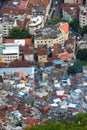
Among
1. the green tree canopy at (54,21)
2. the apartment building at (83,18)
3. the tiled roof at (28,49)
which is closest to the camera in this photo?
the tiled roof at (28,49)

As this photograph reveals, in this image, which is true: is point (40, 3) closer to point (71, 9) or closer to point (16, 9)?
point (16, 9)

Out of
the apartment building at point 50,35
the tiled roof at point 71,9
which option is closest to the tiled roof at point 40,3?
the tiled roof at point 71,9

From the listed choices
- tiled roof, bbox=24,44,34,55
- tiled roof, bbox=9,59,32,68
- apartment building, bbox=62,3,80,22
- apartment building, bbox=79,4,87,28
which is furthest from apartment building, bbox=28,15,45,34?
tiled roof, bbox=9,59,32,68

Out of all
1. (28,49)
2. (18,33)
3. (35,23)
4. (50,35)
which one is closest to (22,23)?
(35,23)

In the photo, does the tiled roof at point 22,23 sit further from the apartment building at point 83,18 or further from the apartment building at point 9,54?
the apartment building at point 83,18

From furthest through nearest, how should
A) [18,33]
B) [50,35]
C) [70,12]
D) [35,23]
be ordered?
[70,12]
[35,23]
[18,33]
[50,35]

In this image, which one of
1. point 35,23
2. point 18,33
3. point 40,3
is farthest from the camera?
point 40,3

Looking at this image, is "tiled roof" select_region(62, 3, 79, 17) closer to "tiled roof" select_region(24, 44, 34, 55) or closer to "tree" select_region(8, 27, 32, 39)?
"tree" select_region(8, 27, 32, 39)

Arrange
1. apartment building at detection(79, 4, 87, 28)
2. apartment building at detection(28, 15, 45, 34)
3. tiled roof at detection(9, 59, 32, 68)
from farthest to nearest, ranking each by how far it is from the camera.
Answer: apartment building at detection(79, 4, 87, 28) < apartment building at detection(28, 15, 45, 34) < tiled roof at detection(9, 59, 32, 68)

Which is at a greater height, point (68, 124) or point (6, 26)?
point (6, 26)

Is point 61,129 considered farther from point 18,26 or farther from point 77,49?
point 18,26

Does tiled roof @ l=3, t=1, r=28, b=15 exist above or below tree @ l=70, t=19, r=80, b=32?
above

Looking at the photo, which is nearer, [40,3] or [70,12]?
[70,12]
